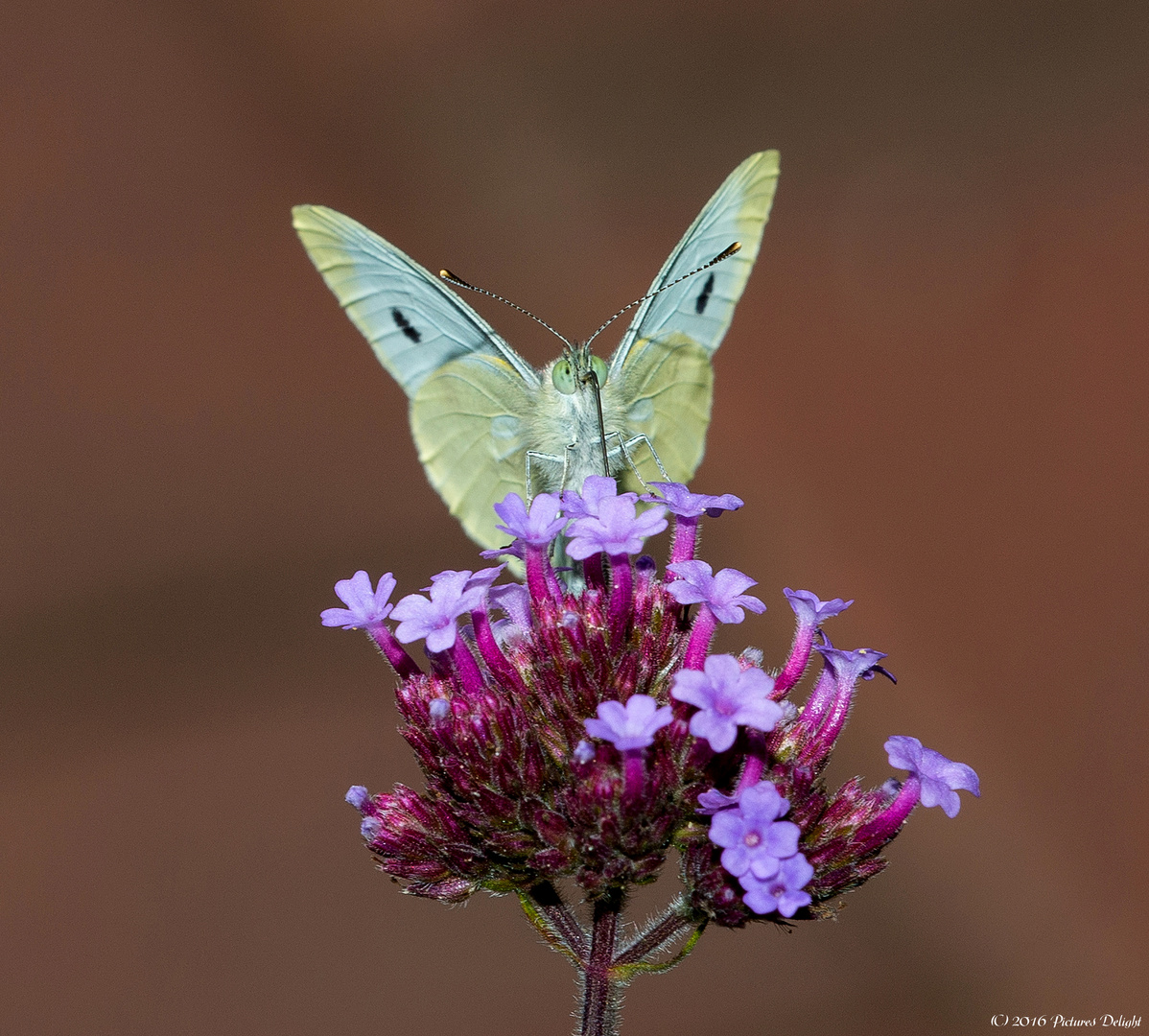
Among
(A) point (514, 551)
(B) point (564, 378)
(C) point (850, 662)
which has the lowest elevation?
(C) point (850, 662)

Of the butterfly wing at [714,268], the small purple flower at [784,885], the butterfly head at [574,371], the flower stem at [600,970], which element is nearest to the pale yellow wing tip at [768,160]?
→ the butterfly wing at [714,268]

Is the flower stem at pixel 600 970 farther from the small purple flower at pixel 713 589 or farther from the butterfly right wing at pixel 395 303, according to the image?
the butterfly right wing at pixel 395 303

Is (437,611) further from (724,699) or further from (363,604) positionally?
(724,699)

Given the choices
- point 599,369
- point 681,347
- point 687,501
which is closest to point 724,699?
point 687,501

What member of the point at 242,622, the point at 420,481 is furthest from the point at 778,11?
the point at 242,622

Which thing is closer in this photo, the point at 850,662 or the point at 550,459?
the point at 850,662

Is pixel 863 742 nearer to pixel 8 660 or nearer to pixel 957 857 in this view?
pixel 957 857

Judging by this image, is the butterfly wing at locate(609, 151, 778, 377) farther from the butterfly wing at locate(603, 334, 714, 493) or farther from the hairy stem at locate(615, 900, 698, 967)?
the hairy stem at locate(615, 900, 698, 967)
